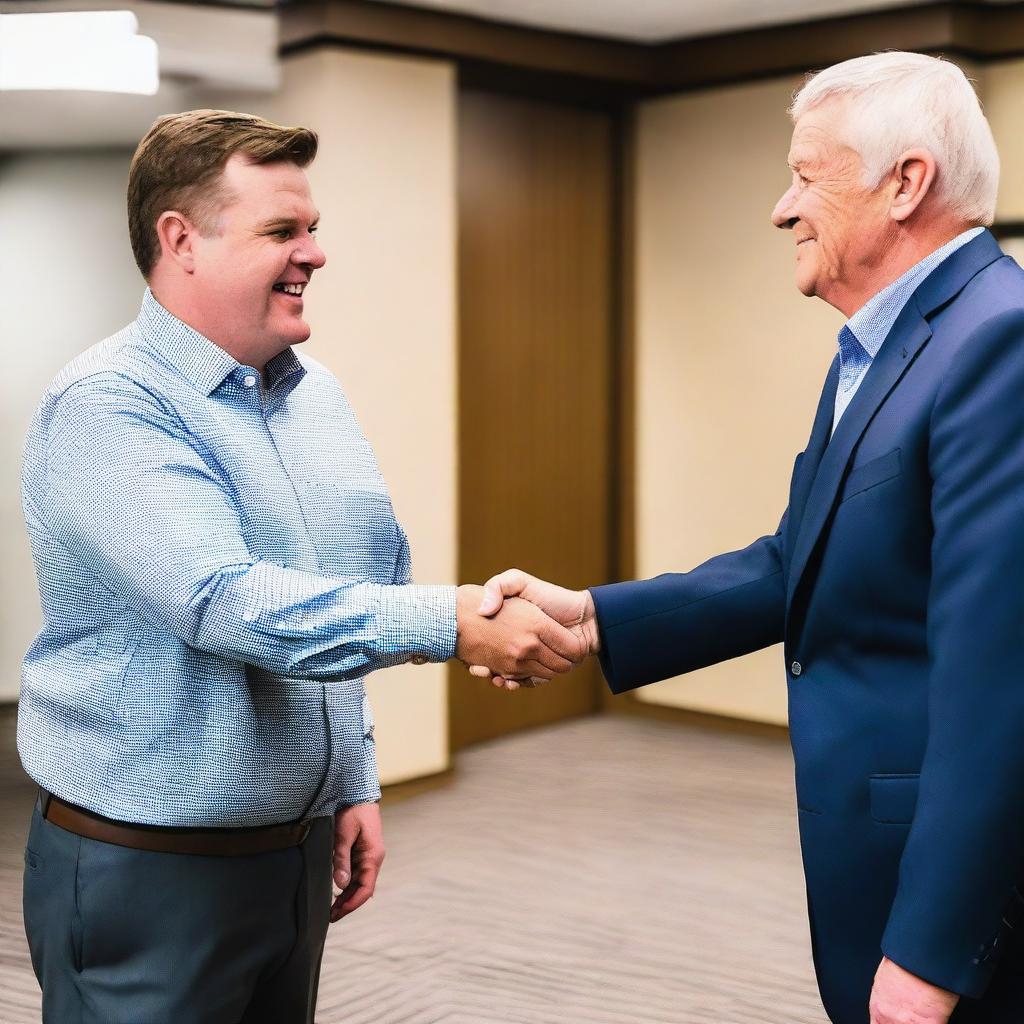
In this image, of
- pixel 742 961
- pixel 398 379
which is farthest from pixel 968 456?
pixel 398 379

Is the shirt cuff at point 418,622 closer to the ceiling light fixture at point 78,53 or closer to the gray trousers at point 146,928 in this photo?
the gray trousers at point 146,928

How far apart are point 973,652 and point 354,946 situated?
293cm

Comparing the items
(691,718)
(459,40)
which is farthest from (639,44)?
(691,718)

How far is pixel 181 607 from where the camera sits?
69.6 inches

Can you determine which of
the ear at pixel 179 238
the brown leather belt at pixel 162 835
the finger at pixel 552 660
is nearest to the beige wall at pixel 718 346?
the finger at pixel 552 660

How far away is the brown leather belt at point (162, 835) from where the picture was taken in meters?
1.84

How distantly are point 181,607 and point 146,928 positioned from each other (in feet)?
1.41

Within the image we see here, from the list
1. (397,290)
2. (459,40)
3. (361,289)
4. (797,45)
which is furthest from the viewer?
(797,45)

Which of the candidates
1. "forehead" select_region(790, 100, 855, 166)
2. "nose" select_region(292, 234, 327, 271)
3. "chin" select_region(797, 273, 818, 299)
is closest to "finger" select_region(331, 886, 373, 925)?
"nose" select_region(292, 234, 327, 271)

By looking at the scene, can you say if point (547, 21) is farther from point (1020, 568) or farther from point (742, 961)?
point (1020, 568)

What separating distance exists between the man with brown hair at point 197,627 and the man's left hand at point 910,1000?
0.67 metres

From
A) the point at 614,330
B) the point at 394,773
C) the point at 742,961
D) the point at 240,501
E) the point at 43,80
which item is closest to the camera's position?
the point at 240,501

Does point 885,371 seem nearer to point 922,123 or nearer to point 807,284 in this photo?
point 807,284

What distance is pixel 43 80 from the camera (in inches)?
204
